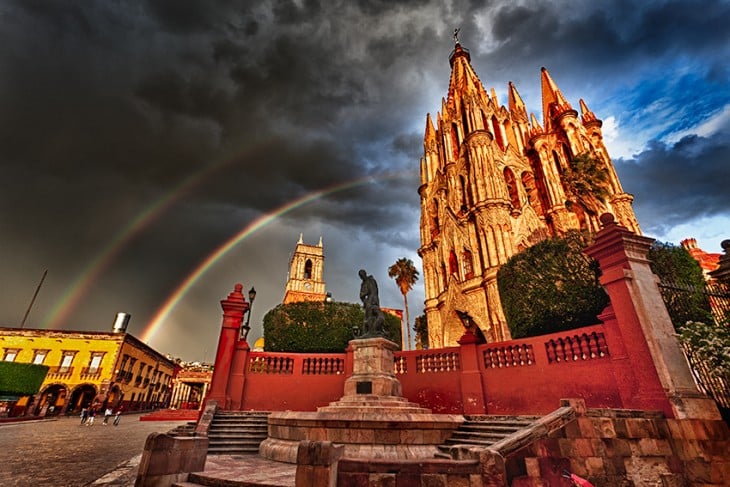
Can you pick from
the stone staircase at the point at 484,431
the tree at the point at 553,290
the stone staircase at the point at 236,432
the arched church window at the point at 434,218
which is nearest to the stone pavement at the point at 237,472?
the stone staircase at the point at 236,432

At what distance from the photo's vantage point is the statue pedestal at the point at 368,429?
7.04 metres

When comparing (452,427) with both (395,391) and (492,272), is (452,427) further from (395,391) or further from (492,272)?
(492,272)

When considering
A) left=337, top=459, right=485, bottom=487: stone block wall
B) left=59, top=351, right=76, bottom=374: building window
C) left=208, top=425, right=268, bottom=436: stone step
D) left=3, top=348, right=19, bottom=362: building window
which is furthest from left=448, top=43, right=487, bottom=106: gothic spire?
left=3, top=348, right=19, bottom=362: building window

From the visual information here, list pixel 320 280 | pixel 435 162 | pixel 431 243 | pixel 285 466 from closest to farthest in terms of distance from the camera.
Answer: pixel 285 466
pixel 431 243
pixel 435 162
pixel 320 280

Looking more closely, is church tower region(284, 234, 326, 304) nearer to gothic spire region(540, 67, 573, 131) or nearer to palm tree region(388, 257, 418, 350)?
palm tree region(388, 257, 418, 350)

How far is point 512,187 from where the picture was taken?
2941cm

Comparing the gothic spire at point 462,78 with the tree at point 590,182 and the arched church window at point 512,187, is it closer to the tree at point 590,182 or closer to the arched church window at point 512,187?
the arched church window at point 512,187

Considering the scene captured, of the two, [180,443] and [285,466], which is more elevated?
[180,443]

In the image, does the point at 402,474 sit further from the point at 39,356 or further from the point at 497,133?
the point at 39,356

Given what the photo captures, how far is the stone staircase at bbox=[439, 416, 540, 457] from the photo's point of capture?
718 centimetres

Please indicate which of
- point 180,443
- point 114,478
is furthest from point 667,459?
point 114,478

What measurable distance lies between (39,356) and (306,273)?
44656 mm

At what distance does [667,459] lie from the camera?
5.83 meters

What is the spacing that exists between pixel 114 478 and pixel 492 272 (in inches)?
842
